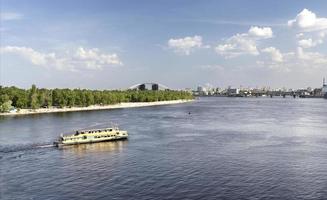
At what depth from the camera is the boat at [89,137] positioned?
1991 inches

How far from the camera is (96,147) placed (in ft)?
163

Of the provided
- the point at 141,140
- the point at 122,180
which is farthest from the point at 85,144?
the point at 122,180

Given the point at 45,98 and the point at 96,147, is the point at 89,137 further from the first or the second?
the point at 45,98

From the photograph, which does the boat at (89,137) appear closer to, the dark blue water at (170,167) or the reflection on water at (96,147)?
the reflection on water at (96,147)

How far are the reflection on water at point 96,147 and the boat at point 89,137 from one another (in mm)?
801

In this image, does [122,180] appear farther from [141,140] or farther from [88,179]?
[141,140]

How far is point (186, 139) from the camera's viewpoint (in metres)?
54.3

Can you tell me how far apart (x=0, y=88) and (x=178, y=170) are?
311 feet

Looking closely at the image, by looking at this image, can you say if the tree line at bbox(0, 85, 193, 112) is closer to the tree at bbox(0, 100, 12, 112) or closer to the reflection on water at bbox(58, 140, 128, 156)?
the tree at bbox(0, 100, 12, 112)

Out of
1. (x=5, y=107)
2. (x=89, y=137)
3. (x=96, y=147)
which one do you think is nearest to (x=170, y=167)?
(x=96, y=147)

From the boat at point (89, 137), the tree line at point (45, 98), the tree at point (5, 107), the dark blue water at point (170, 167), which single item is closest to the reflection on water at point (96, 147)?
the dark blue water at point (170, 167)

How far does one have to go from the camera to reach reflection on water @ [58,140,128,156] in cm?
4647

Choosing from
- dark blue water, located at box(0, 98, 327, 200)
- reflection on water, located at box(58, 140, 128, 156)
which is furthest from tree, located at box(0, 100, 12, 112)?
reflection on water, located at box(58, 140, 128, 156)

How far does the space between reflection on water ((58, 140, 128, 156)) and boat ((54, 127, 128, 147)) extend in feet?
2.63
